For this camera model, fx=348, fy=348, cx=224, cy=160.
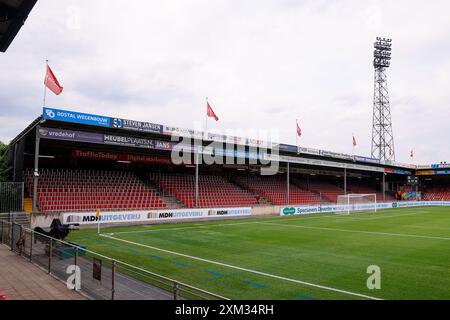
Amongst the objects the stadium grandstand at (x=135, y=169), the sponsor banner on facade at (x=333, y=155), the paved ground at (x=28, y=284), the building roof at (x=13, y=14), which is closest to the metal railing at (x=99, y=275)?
the paved ground at (x=28, y=284)

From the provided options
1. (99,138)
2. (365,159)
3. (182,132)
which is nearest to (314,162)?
(365,159)

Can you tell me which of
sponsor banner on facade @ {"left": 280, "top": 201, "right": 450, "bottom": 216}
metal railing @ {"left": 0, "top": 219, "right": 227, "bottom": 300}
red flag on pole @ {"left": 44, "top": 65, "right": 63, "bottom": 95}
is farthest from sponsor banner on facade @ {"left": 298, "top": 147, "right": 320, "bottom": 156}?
metal railing @ {"left": 0, "top": 219, "right": 227, "bottom": 300}

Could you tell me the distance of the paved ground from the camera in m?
8.52

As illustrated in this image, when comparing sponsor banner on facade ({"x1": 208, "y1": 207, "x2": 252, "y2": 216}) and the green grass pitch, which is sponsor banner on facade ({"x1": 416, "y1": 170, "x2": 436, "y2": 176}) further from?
the green grass pitch

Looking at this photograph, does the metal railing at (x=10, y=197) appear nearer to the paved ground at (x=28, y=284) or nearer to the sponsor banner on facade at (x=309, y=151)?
the paved ground at (x=28, y=284)

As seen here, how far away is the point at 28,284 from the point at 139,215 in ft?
59.1

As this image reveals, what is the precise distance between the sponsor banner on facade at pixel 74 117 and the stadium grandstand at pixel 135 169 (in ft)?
0.23

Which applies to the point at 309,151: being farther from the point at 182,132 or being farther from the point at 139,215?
the point at 139,215

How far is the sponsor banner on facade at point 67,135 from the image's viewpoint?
2386cm

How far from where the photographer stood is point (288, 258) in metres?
14.4

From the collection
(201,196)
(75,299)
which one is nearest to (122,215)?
(201,196)

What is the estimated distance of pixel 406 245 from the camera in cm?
1798
